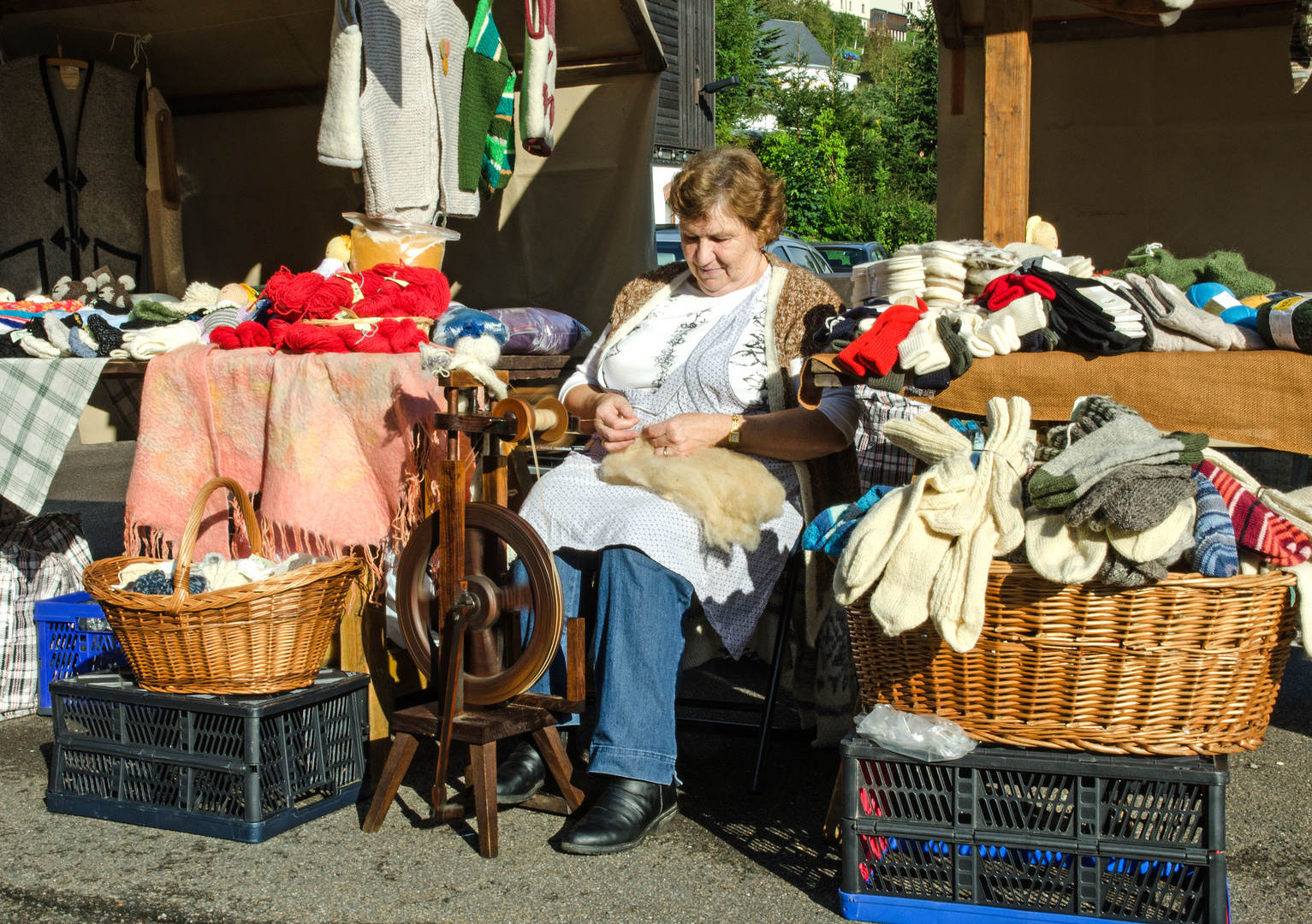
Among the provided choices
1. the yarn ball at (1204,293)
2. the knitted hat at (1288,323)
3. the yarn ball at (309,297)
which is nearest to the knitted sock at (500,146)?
the yarn ball at (309,297)

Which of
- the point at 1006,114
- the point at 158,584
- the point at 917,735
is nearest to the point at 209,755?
the point at 158,584

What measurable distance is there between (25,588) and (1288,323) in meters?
3.47

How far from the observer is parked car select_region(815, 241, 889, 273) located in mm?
11727

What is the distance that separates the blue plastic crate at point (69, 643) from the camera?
3133 mm

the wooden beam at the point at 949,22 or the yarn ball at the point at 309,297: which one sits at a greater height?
the wooden beam at the point at 949,22

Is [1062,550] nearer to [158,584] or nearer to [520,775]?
[520,775]

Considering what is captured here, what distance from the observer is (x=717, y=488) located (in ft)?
8.00

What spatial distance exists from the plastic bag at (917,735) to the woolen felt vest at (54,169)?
4838 millimetres

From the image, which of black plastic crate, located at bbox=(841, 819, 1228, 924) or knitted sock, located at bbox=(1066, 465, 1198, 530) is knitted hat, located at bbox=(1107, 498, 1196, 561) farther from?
black plastic crate, located at bbox=(841, 819, 1228, 924)

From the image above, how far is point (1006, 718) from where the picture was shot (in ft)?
6.24

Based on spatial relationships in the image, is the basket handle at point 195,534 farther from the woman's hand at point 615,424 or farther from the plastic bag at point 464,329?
the woman's hand at point 615,424

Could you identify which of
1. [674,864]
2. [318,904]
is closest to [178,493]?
[318,904]

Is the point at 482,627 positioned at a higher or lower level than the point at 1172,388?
lower

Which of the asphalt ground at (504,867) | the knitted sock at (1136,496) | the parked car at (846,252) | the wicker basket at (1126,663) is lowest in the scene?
the asphalt ground at (504,867)
